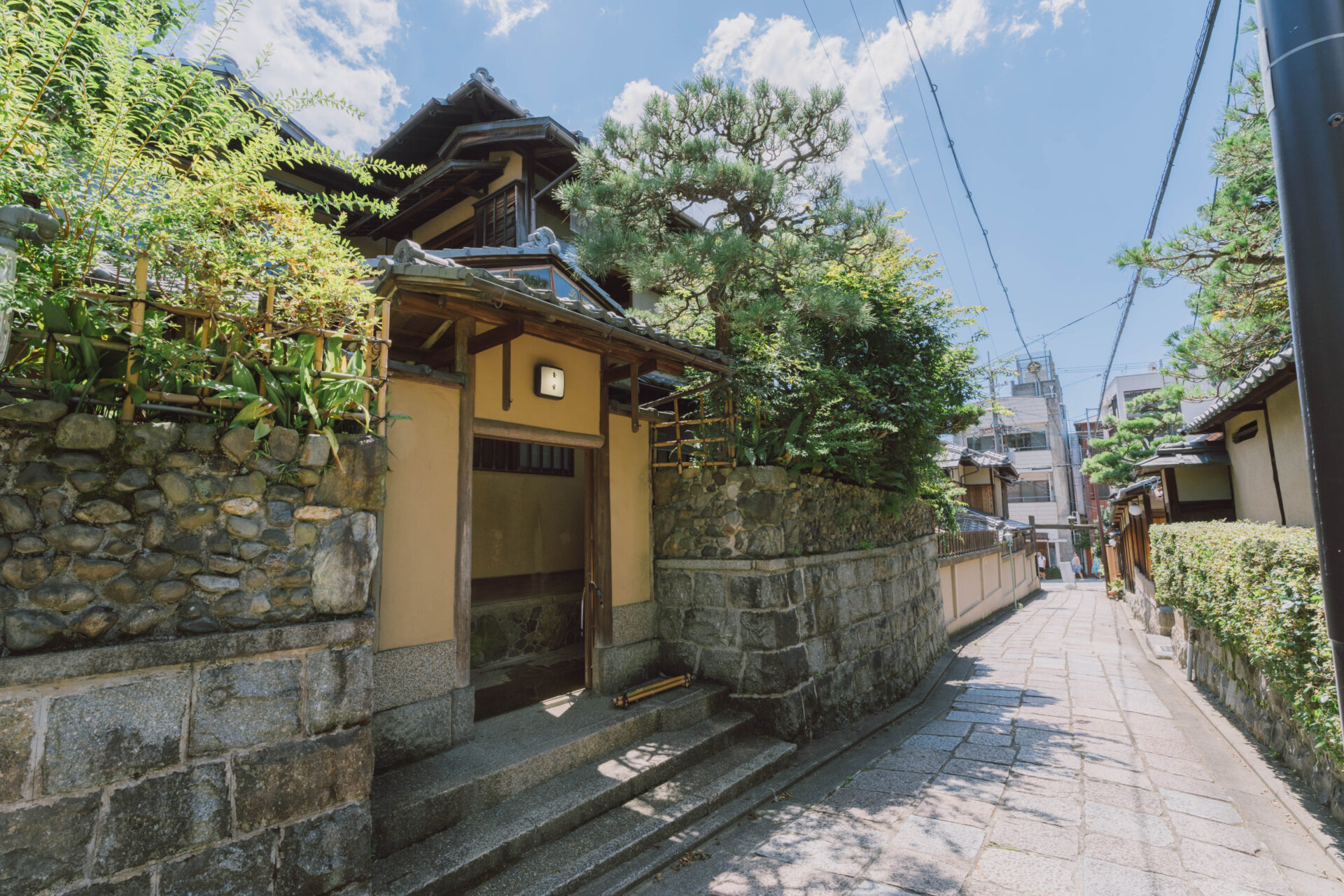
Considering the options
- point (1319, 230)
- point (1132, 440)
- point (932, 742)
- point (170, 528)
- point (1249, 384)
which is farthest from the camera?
point (1132, 440)

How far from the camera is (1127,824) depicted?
4.91m

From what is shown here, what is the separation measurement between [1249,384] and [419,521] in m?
10.1

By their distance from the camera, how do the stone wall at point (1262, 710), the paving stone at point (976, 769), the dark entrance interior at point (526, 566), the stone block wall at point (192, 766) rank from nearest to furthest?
the stone block wall at point (192, 766), the stone wall at point (1262, 710), the paving stone at point (976, 769), the dark entrance interior at point (526, 566)

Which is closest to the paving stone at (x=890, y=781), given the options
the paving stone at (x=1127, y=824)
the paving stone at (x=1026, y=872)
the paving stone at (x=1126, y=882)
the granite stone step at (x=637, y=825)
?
the granite stone step at (x=637, y=825)

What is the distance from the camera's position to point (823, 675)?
23.6 ft

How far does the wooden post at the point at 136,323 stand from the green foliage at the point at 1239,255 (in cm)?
980

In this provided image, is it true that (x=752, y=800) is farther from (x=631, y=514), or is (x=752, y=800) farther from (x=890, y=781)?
(x=631, y=514)

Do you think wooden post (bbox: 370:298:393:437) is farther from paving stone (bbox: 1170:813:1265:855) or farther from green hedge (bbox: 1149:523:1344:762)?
paving stone (bbox: 1170:813:1265:855)

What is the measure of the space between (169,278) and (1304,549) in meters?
8.46

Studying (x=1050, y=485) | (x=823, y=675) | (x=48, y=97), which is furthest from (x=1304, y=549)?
(x=1050, y=485)

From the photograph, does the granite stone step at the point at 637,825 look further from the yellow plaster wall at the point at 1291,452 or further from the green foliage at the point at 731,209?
the yellow plaster wall at the point at 1291,452

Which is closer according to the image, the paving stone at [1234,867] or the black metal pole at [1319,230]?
the black metal pole at [1319,230]

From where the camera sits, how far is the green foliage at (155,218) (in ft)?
8.39

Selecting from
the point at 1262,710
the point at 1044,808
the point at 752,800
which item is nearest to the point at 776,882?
the point at 752,800
